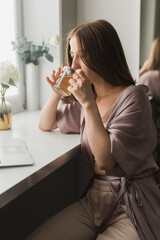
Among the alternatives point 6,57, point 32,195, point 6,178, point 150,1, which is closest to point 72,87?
point 6,178

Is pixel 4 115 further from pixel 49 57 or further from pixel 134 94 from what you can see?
pixel 134 94

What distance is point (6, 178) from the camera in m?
0.95

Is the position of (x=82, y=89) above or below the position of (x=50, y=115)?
above

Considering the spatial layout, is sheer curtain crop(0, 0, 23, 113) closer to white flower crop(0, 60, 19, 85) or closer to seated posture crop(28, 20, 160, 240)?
white flower crop(0, 60, 19, 85)

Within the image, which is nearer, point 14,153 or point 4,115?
point 14,153

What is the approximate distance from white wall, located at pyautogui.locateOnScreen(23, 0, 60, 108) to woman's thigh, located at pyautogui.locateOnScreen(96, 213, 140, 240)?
115cm

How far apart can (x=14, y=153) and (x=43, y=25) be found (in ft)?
3.63

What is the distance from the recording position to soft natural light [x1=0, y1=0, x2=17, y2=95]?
193 centimetres

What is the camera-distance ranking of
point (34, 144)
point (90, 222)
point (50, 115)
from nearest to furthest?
point (90, 222) < point (34, 144) < point (50, 115)

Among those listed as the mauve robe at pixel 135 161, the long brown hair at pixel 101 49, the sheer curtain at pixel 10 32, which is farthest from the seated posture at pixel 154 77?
the mauve robe at pixel 135 161

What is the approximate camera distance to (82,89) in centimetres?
116

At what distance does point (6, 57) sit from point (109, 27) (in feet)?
3.11

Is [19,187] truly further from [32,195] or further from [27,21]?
[27,21]

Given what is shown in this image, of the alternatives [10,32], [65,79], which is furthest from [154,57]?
[65,79]
